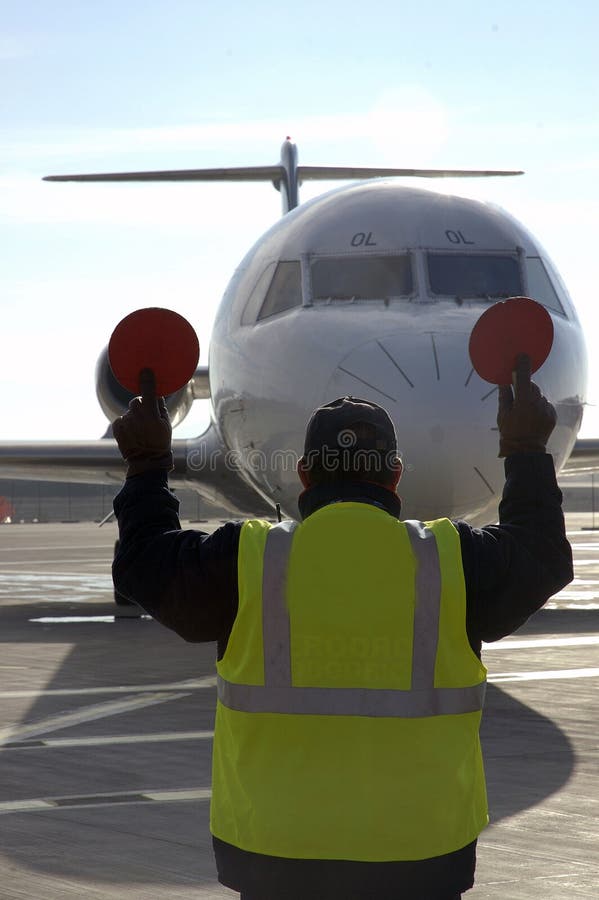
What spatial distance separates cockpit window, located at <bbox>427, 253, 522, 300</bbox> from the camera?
1083 cm

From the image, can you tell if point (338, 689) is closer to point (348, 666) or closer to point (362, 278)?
point (348, 666)

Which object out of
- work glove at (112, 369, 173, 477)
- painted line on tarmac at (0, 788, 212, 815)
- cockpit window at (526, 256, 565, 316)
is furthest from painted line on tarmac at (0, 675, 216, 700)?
work glove at (112, 369, 173, 477)

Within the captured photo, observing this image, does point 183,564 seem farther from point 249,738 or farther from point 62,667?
point 62,667

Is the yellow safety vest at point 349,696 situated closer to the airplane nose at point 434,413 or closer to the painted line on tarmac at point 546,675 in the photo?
the airplane nose at point 434,413

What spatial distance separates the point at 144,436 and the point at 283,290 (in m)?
8.30

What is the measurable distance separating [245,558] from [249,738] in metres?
0.37

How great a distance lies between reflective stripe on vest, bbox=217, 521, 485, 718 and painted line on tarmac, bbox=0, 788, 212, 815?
3483 millimetres

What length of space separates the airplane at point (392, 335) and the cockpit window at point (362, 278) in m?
0.01

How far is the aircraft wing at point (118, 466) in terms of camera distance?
52.4ft

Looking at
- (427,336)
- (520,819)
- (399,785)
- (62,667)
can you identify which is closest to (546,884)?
(520,819)

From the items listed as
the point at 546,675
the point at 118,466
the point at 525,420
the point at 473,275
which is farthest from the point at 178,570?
the point at 118,466

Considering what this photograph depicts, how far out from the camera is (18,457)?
19141mm

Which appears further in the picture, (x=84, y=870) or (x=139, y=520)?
(x=84, y=870)

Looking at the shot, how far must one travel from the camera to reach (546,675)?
10.7 m
